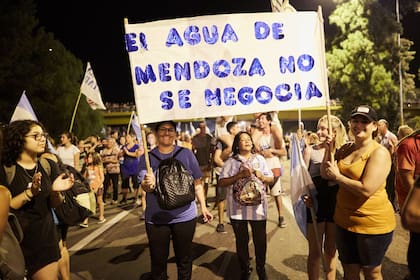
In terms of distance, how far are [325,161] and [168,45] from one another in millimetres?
1917

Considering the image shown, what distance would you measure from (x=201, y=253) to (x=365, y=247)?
3.22 meters

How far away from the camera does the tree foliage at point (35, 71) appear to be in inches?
1083

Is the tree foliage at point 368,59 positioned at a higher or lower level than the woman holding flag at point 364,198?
higher

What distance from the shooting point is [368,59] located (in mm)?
21250

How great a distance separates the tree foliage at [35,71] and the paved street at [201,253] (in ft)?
74.5

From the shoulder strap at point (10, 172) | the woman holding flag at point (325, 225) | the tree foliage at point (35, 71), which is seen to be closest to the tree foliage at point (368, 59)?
the woman holding flag at point (325, 225)

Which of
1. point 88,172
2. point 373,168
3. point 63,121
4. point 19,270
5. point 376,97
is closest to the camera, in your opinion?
point 19,270

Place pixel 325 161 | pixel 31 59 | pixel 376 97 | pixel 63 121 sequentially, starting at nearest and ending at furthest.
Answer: pixel 325 161, pixel 376 97, pixel 31 59, pixel 63 121

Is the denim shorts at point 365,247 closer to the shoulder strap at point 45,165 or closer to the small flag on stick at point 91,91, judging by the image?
the shoulder strap at point 45,165

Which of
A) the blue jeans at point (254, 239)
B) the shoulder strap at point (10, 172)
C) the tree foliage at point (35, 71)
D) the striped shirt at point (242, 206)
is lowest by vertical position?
the blue jeans at point (254, 239)

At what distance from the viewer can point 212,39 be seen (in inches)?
159

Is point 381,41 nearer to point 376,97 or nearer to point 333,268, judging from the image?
point 376,97

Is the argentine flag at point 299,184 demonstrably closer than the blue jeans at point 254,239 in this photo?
Yes

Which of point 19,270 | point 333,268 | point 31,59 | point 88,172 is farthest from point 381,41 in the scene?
point 31,59
